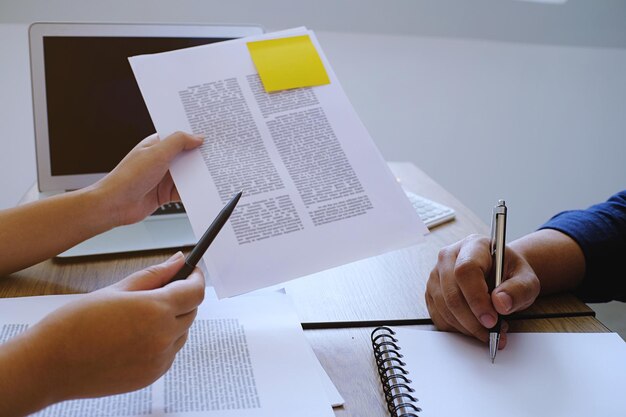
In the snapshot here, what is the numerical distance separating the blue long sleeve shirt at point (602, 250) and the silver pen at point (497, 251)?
0.21m

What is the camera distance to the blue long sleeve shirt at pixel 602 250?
844mm

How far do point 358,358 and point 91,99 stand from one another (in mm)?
628


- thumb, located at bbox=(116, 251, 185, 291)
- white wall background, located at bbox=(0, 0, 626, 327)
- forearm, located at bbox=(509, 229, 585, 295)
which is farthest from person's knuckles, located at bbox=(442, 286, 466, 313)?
white wall background, located at bbox=(0, 0, 626, 327)

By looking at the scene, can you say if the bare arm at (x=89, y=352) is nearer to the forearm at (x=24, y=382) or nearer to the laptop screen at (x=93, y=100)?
the forearm at (x=24, y=382)

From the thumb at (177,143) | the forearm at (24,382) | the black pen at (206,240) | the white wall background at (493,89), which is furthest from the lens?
the white wall background at (493,89)

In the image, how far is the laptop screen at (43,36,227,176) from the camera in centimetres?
102

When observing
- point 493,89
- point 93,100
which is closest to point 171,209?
point 93,100

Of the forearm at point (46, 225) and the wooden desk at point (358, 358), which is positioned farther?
the forearm at point (46, 225)

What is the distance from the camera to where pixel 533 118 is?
222 cm

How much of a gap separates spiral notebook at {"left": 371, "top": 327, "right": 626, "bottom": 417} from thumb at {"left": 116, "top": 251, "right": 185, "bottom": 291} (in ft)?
0.74

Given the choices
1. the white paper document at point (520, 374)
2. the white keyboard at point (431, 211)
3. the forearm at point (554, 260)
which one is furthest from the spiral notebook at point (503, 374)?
the white keyboard at point (431, 211)

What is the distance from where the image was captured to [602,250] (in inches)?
33.4

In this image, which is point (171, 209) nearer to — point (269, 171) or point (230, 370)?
point (269, 171)

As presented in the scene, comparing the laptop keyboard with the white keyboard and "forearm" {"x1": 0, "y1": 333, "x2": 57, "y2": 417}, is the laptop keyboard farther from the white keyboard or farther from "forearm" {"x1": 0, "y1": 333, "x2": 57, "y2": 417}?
"forearm" {"x1": 0, "y1": 333, "x2": 57, "y2": 417}
